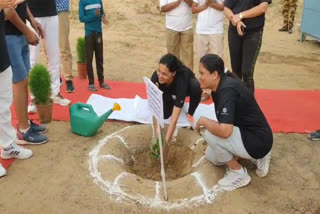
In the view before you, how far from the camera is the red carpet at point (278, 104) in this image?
14.0 ft

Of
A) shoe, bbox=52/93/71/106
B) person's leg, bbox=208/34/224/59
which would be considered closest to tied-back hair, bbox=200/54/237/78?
person's leg, bbox=208/34/224/59

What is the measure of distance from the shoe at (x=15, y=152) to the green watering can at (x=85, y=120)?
0.56 m

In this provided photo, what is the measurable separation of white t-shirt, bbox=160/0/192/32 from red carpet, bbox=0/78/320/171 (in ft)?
3.27

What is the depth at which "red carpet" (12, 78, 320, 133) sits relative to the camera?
4.27 metres

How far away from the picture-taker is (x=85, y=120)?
12.4ft

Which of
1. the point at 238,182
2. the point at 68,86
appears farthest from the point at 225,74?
the point at 68,86

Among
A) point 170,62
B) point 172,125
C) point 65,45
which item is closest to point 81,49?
point 65,45

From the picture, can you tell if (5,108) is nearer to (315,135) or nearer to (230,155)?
(230,155)

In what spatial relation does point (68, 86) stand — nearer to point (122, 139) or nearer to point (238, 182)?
point (122, 139)

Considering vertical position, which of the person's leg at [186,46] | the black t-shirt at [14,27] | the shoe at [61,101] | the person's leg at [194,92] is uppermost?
the black t-shirt at [14,27]

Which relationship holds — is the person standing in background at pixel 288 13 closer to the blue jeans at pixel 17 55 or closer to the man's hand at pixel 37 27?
the man's hand at pixel 37 27

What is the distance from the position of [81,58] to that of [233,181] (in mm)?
3283

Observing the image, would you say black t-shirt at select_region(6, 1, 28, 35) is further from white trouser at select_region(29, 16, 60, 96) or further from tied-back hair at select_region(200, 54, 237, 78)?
tied-back hair at select_region(200, 54, 237, 78)

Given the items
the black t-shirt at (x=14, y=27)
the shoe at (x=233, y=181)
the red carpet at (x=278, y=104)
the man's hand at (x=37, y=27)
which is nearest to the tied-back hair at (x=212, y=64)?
the shoe at (x=233, y=181)
